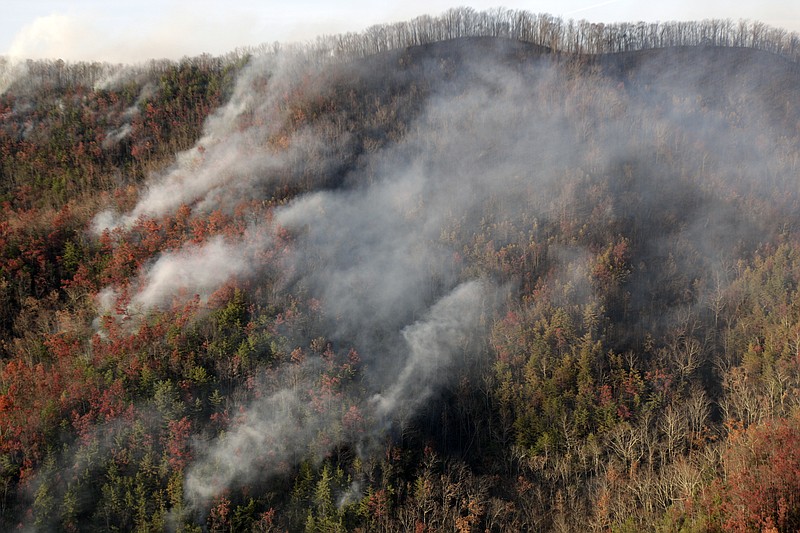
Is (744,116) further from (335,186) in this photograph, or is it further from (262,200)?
(262,200)

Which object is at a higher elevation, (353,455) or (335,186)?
(335,186)

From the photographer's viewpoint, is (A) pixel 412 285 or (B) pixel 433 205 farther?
(B) pixel 433 205

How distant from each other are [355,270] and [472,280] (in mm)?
14121

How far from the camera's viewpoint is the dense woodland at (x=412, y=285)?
158ft

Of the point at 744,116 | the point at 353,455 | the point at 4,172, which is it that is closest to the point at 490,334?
the point at 353,455

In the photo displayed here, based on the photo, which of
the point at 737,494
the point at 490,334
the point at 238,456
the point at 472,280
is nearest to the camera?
the point at 737,494

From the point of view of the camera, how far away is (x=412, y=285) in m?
71.3

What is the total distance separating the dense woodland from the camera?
48219 millimetres

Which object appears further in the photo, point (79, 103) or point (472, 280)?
point (79, 103)

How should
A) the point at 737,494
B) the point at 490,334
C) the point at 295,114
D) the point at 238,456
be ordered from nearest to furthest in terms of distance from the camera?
the point at 737,494, the point at 238,456, the point at 490,334, the point at 295,114

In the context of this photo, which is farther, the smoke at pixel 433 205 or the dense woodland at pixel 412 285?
the smoke at pixel 433 205

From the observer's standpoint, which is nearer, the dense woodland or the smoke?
the dense woodland

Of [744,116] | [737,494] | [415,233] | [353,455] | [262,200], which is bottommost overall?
[353,455]

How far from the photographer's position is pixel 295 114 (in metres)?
86.6
